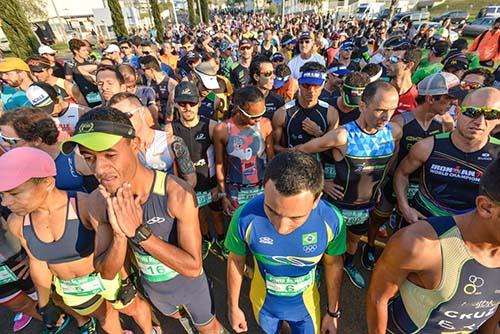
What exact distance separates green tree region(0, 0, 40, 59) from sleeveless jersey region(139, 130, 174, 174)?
56.1 feet

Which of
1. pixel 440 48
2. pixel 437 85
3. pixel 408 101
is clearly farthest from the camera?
pixel 440 48

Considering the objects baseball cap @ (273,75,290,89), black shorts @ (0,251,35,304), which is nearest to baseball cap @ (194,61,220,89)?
baseball cap @ (273,75,290,89)

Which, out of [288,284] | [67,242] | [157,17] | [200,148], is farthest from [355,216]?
[157,17]

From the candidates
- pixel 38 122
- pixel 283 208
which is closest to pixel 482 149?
pixel 283 208

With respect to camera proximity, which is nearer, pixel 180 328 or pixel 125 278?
pixel 125 278

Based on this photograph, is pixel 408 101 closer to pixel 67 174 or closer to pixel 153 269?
pixel 153 269

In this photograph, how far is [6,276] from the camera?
274 centimetres

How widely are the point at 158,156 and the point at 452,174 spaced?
10.6 ft

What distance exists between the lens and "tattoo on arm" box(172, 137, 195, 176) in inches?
130

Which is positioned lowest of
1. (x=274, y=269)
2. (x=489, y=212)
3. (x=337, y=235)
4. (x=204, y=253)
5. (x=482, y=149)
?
(x=204, y=253)

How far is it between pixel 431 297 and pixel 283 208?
1.13 m

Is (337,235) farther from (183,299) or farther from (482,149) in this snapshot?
(482,149)

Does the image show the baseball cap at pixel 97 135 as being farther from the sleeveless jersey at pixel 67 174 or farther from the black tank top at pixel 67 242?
the sleeveless jersey at pixel 67 174

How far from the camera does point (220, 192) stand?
13.2ft
